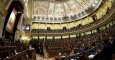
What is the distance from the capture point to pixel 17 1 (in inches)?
602

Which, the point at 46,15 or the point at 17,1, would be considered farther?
the point at 46,15

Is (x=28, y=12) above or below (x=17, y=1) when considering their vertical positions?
above

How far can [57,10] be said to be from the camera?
3731 centimetres

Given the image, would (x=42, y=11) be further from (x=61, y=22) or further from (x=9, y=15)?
(x=9, y=15)

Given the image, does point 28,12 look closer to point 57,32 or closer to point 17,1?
point 57,32

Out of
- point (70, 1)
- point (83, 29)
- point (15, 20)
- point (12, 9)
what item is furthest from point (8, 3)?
point (70, 1)

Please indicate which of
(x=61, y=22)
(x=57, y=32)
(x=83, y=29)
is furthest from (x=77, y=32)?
(x=61, y=22)

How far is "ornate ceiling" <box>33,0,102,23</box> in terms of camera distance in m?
35.7

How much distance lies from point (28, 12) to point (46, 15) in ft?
15.6

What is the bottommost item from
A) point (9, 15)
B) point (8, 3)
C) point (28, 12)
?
point (9, 15)

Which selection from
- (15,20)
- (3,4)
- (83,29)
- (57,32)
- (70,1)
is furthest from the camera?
(70,1)

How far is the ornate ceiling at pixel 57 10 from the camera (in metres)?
35.7

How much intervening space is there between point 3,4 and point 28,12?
19553 millimetres

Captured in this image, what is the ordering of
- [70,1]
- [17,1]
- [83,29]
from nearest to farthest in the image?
1. [17,1]
2. [83,29]
3. [70,1]
